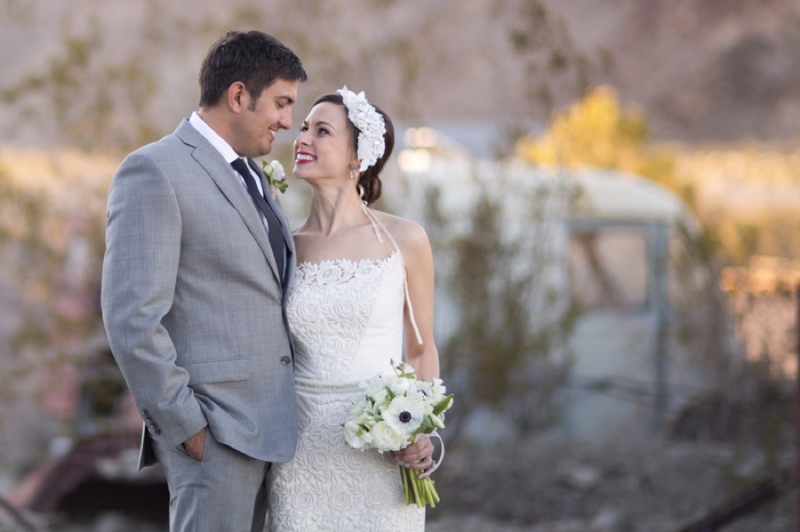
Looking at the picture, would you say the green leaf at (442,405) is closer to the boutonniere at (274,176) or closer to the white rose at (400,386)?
the white rose at (400,386)

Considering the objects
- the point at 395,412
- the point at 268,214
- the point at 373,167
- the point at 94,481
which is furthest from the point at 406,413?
the point at 94,481

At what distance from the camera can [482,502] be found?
6816mm

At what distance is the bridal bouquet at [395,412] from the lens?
2.90m

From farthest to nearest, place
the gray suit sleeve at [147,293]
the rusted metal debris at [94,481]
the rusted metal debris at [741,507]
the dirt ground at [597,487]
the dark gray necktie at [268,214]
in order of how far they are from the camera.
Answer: the rusted metal debris at [94,481] → the dirt ground at [597,487] → the rusted metal debris at [741,507] → the dark gray necktie at [268,214] → the gray suit sleeve at [147,293]

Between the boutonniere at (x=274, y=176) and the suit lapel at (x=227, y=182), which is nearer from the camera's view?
the suit lapel at (x=227, y=182)

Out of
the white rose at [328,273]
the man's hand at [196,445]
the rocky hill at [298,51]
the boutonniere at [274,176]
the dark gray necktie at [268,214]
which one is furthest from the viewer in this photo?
the rocky hill at [298,51]

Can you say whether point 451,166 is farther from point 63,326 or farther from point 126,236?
point 126,236

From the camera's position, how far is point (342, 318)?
3.23 m

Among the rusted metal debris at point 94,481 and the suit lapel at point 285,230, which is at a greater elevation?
the suit lapel at point 285,230

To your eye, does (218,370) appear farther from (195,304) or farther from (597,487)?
(597,487)

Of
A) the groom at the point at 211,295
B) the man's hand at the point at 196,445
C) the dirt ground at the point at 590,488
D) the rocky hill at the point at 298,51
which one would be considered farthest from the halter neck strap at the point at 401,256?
the rocky hill at the point at 298,51

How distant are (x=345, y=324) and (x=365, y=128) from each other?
2.46 ft

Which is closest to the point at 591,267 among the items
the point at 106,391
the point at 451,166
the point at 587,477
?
the point at 451,166

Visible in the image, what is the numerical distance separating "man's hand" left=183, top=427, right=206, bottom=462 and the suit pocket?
6.3 inches
